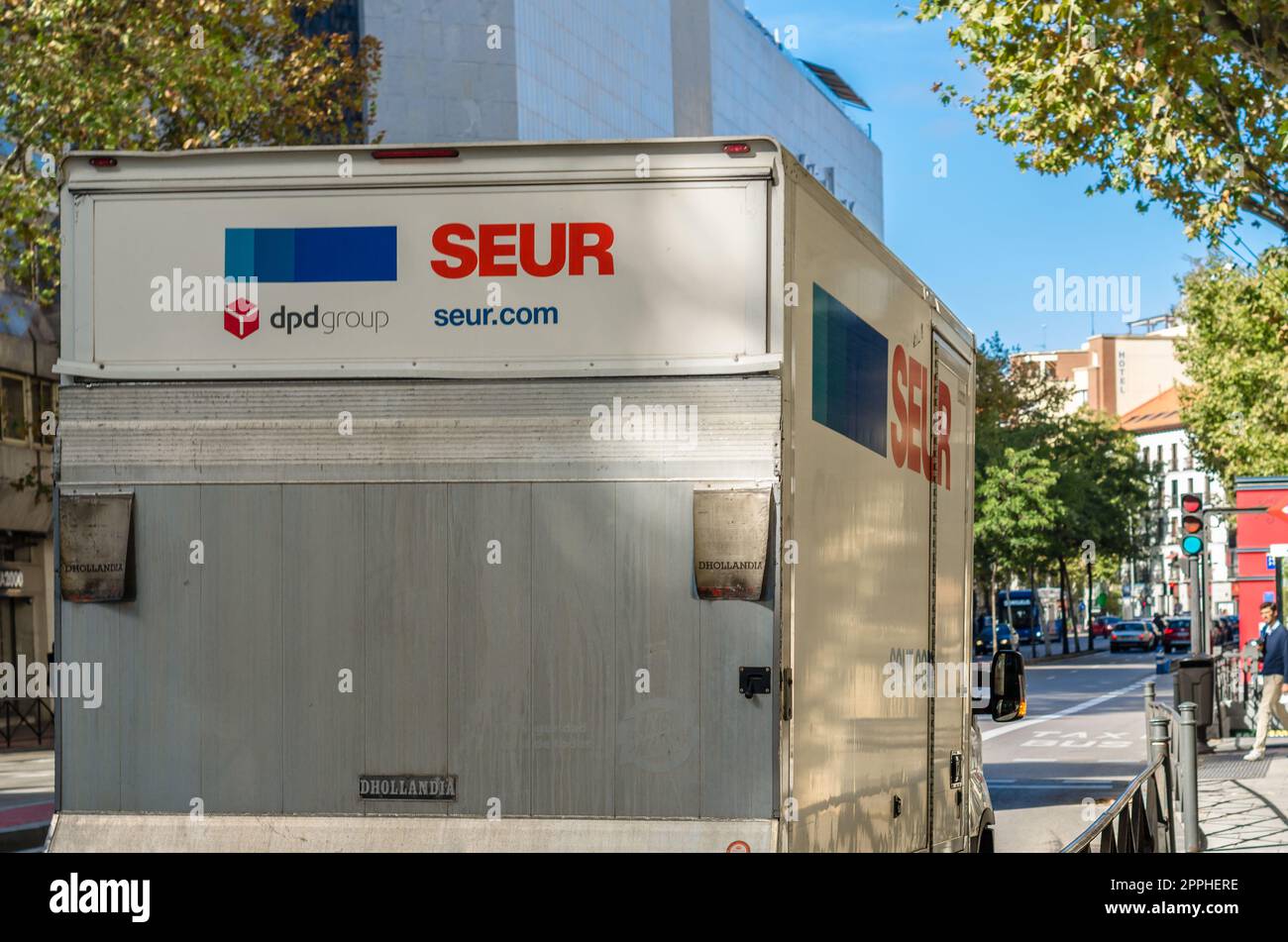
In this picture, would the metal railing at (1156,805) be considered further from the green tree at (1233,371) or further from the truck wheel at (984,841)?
the green tree at (1233,371)

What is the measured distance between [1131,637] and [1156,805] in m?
73.8

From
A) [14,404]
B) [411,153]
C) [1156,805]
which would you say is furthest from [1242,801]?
[14,404]

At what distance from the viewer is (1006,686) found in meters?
9.41

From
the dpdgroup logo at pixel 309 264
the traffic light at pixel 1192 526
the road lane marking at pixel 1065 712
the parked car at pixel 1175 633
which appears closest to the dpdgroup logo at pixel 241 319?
the dpdgroup logo at pixel 309 264

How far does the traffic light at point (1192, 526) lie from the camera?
77.0 feet

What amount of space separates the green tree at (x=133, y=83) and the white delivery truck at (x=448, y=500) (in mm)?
16082

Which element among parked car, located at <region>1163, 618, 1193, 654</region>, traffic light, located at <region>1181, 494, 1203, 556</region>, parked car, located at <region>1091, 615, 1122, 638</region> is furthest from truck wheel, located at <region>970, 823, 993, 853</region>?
parked car, located at <region>1091, 615, 1122, 638</region>

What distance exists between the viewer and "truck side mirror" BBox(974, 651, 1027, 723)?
9398mm

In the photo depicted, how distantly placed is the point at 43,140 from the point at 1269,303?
22.6 metres

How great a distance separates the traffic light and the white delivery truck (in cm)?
1902
